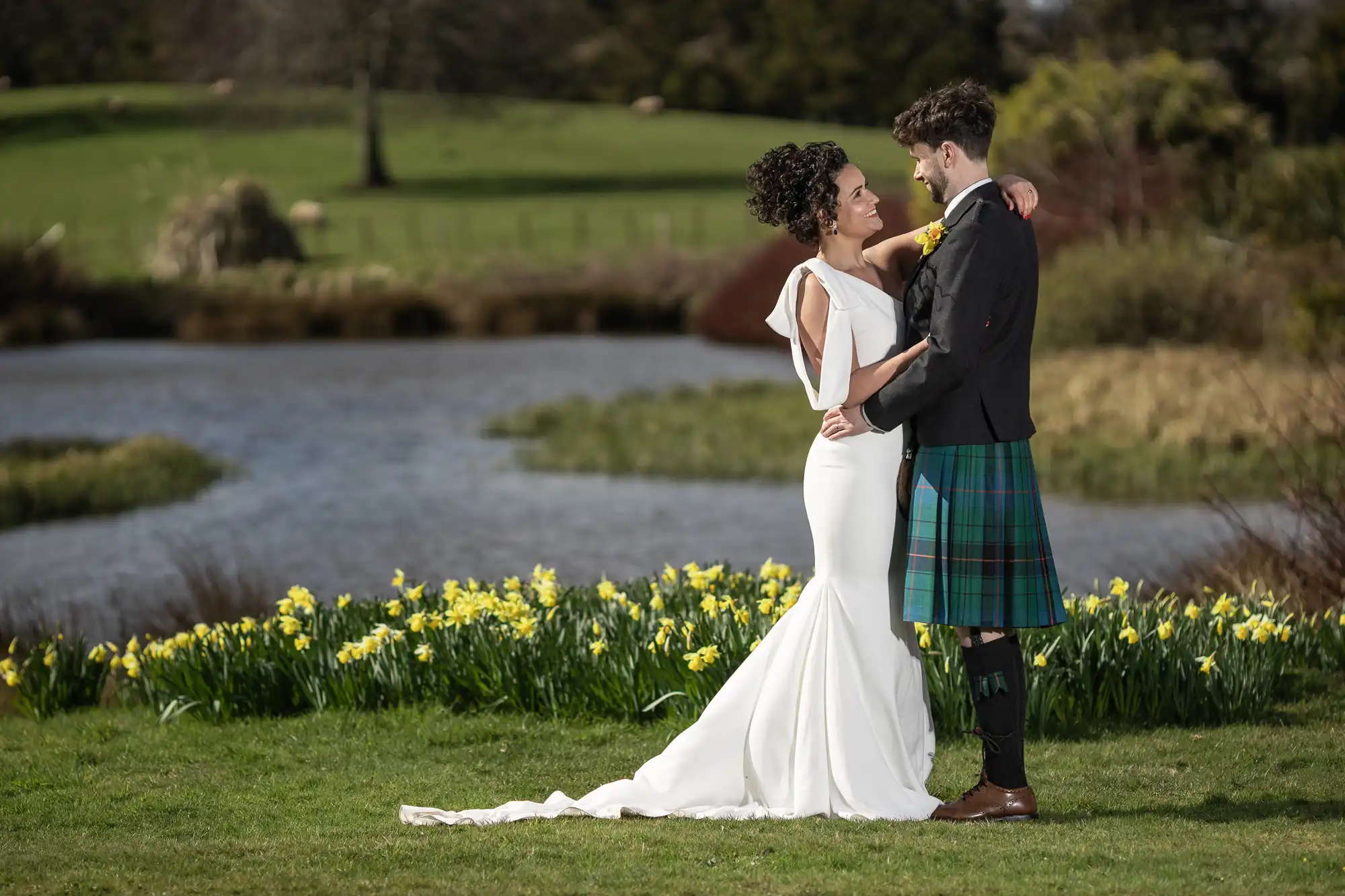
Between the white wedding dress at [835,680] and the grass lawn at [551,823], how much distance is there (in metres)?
0.13

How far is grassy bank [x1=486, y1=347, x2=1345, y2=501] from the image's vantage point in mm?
16062

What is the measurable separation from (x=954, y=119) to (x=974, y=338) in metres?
0.63

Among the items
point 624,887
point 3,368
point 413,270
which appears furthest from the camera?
point 413,270

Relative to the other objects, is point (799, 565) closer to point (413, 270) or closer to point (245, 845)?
point (245, 845)

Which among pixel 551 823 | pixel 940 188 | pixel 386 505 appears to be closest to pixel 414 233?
pixel 386 505

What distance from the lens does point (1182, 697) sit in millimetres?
6996

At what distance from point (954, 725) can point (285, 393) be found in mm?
20428

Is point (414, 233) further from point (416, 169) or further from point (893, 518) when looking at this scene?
point (893, 518)

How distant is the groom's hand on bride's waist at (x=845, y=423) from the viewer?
5.23 m

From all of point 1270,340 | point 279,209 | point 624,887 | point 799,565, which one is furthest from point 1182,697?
point 279,209

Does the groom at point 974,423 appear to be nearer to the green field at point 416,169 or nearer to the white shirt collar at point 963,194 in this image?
the white shirt collar at point 963,194

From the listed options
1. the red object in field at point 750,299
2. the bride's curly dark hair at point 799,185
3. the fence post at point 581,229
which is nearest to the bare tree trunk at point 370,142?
the fence post at point 581,229

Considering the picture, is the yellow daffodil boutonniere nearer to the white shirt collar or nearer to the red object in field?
the white shirt collar

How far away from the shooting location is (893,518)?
532 cm
